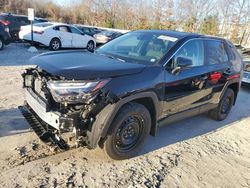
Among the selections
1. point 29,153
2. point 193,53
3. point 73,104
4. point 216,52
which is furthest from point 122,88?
point 216,52

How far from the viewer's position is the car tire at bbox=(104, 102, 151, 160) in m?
3.65

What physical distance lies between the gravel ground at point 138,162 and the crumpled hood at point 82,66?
1.22m

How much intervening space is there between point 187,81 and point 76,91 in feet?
6.44

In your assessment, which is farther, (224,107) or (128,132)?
(224,107)

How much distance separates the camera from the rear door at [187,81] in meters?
4.20

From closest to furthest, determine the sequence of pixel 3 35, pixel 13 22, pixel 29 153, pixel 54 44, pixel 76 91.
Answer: pixel 76 91 → pixel 29 153 → pixel 3 35 → pixel 54 44 → pixel 13 22

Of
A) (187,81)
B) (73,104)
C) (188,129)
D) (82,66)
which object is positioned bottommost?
(188,129)

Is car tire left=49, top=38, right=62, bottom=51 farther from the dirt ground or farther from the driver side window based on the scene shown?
the driver side window

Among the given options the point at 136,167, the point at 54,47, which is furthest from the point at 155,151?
the point at 54,47

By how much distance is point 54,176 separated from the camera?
11.4 ft

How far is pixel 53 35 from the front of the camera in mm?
14602

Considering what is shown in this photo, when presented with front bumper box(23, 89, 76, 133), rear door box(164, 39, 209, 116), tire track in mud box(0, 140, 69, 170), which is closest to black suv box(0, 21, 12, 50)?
front bumper box(23, 89, 76, 133)

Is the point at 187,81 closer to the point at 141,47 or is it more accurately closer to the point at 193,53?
the point at 193,53

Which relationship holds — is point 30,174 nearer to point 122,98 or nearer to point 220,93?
point 122,98
